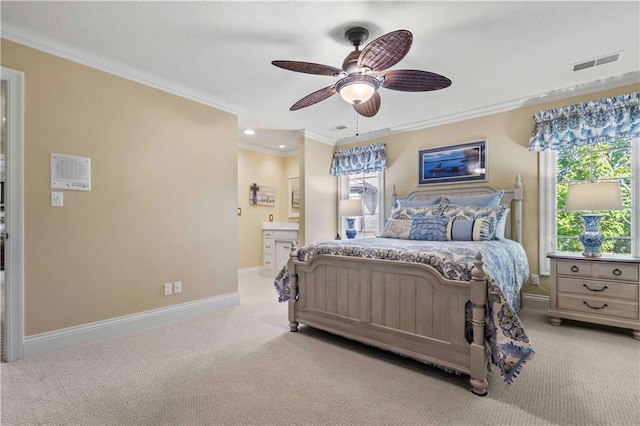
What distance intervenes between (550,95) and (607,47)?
952mm

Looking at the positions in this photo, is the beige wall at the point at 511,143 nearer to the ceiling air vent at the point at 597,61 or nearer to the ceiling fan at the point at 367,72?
the ceiling air vent at the point at 597,61

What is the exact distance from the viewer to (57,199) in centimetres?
256

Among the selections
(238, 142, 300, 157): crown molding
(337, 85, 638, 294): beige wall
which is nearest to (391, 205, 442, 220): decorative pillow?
(337, 85, 638, 294): beige wall

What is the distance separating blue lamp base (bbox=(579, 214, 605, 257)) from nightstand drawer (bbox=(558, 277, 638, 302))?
265 mm

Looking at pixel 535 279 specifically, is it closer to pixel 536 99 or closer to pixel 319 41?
pixel 536 99

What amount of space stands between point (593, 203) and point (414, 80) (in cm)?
207

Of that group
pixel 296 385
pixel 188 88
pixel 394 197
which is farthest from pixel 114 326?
pixel 394 197

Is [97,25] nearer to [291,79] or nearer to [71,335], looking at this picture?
[291,79]

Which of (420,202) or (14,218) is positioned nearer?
(14,218)

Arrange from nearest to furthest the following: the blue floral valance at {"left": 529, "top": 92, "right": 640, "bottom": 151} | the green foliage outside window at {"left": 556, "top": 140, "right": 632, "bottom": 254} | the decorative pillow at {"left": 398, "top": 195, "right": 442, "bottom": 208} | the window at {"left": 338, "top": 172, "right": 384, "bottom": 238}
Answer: the blue floral valance at {"left": 529, "top": 92, "right": 640, "bottom": 151}, the green foliage outside window at {"left": 556, "top": 140, "right": 632, "bottom": 254}, the decorative pillow at {"left": 398, "top": 195, "right": 442, "bottom": 208}, the window at {"left": 338, "top": 172, "right": 384, "bottom": 238}

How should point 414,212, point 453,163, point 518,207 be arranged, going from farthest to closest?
1. point 453,163
2. point 414,212
3. point 518,207

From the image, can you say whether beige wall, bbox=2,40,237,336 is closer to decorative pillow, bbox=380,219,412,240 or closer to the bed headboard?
decorative pillow, bbox=380,219,412,240

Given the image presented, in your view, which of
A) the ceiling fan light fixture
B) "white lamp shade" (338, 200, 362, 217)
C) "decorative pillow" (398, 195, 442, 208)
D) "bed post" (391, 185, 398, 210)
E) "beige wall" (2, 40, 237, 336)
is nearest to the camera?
the ceiling fan light fixture

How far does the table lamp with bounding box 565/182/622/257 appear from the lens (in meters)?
2.80
